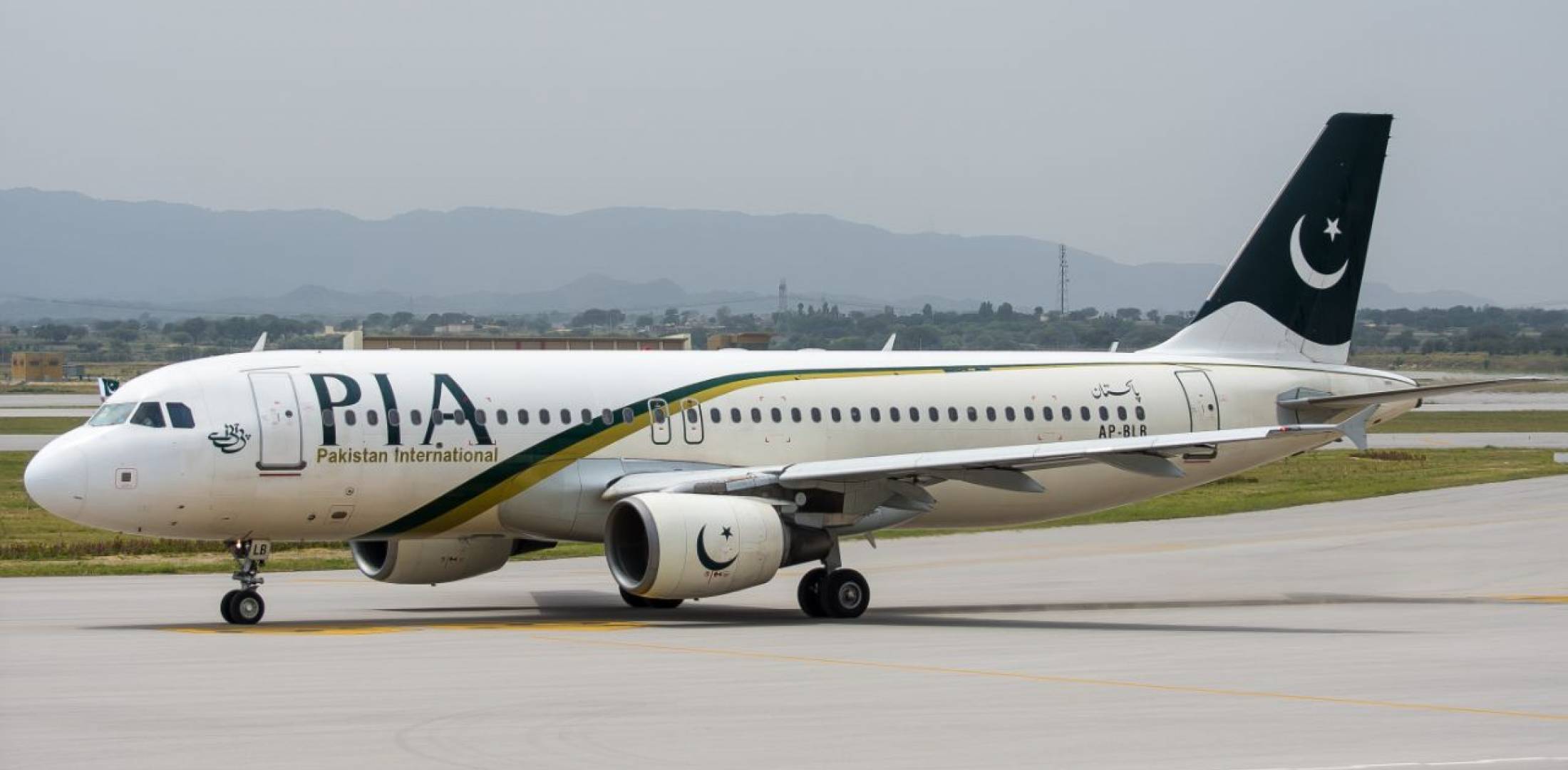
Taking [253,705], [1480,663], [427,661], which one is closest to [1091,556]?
[1480,663]

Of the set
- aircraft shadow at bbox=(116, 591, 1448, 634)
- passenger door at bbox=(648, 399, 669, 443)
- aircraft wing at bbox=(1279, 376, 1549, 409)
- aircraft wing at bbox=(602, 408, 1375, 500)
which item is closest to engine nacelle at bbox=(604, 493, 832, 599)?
aircraft wing at bbox=(602, 408, 1375, 500)

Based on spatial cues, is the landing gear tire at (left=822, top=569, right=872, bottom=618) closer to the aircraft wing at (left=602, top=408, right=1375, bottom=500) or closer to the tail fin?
the aircraft wing at (left=602, top=408, right=1375, bottom=500)

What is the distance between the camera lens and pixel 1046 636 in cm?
2625

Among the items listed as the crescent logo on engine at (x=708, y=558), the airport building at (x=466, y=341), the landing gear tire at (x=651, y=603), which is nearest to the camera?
the crescent logo on engine at (x=708, y=558)

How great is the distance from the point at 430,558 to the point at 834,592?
6.36 m

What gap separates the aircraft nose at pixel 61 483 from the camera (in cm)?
2638

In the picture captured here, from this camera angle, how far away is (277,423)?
27625mm

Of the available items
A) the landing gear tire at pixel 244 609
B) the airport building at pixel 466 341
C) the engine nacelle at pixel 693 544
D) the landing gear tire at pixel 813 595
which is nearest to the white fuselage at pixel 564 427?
the landing gear tire at pixel 244 609

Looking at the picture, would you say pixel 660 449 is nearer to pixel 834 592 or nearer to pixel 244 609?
pixel 834 592

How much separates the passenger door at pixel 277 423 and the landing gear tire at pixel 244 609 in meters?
1.85

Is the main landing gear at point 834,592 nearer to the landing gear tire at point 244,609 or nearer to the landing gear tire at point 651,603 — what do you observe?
the landing gear tire at point 651,603

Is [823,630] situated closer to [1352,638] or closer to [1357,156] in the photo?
[1352,638]

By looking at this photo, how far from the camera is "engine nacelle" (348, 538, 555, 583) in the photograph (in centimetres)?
3089

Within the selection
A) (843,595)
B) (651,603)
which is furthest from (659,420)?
(843,595)
